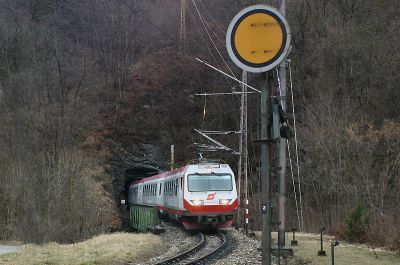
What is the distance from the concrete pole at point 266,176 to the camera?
370 cm

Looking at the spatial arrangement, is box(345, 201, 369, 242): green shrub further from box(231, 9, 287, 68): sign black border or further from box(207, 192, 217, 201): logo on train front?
box(231, 9, 287, 68): sign black border

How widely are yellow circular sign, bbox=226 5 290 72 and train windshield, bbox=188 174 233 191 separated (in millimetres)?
18860

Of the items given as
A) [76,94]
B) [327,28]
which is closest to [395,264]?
[327,28]

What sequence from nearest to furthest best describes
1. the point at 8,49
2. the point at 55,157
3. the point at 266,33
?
the point at 266,33
the point at 55,157
the point at 8,49

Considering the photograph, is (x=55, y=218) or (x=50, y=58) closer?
(x=55, y=218)

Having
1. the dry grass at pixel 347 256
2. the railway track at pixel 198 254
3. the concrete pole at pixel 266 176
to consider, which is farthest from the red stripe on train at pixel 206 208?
the concrete pole at pixel 266 176

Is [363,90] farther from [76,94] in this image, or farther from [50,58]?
[50,58]

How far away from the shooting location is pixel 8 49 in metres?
53.7

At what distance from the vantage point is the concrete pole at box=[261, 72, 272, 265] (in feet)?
12.1

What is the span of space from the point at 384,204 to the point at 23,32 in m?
44.9

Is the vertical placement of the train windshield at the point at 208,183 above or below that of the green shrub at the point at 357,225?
above

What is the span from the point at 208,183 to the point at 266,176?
19007 mm

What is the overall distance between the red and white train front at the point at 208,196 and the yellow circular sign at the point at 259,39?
18537 millimetres

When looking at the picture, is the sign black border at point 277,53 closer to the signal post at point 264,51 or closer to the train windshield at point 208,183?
the signal post at point 264,51
